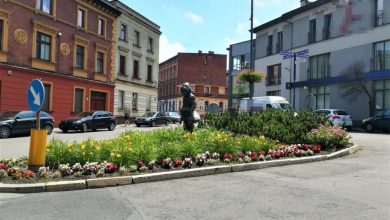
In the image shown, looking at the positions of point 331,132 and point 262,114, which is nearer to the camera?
point 331,132

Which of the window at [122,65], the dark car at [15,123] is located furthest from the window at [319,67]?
the dark car at [15,123]

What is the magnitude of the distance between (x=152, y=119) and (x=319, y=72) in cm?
1606

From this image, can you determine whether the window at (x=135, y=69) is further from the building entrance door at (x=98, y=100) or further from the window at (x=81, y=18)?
the window at (x=81, y=18)

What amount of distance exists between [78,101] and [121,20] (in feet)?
35.6

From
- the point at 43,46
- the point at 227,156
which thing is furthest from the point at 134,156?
the point at 43,46

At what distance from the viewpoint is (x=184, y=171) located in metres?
8.87

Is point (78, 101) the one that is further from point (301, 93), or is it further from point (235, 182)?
point (235, 182)

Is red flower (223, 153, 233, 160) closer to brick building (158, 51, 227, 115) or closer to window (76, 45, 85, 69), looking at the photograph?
window (76, 45, 85, 69)

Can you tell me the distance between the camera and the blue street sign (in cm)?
879

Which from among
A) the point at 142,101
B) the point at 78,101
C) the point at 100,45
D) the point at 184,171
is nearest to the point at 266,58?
the point at 142,101

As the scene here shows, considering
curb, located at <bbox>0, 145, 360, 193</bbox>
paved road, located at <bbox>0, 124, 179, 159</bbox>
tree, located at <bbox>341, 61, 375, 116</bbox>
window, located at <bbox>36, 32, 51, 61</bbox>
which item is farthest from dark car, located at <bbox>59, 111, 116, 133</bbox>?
tree, located at <bbox>341, 61, 375, 116</bbox>

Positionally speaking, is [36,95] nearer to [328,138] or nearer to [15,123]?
[328,138]

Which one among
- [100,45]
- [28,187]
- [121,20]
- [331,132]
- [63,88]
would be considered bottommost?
[28,187]

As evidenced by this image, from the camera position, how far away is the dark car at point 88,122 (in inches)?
993
